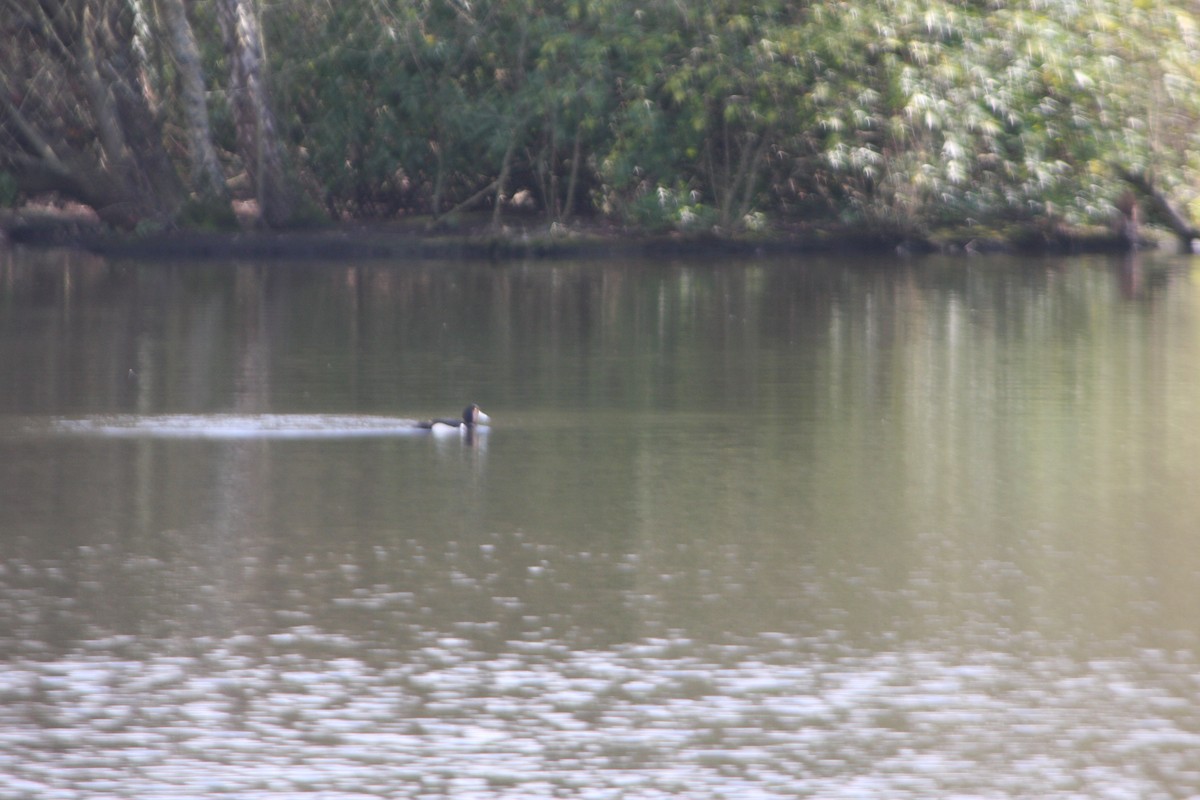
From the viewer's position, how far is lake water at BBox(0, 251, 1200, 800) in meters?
7.89

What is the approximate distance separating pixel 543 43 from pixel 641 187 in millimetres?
3233

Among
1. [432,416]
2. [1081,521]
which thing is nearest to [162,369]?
[432,416]

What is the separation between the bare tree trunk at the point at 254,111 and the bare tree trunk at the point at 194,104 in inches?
22.5

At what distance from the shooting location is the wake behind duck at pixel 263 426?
1523 cm

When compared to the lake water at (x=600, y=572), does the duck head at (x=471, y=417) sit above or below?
above

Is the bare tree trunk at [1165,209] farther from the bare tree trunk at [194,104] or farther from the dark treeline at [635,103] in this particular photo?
the bare tree trunk at [194,104]

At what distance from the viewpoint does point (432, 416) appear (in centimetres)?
1625

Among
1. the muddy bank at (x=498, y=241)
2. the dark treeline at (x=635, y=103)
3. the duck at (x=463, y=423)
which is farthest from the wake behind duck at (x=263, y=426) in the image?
the dark treeline at (x=635, y=103)

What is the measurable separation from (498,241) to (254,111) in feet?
15.6

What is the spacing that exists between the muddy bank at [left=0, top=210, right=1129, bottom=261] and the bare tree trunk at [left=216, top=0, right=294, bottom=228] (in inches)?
26.2

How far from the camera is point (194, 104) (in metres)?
36.6

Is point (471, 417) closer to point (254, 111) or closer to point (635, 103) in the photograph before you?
point (635, 103)

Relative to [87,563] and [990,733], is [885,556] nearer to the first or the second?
[990,733]

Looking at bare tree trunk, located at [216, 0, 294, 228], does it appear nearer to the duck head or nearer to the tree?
the tree
